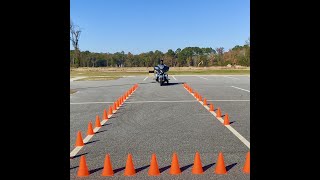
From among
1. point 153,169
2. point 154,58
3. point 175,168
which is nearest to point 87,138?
point 153,169

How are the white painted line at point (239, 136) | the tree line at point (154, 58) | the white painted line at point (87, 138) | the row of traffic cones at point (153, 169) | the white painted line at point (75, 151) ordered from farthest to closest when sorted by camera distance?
the tree line at point (154, 58) < the white painted line at point (87, 138) < the white painted line at point (239, 136) < the white painted line at point (75, 151) < the row of traffic cones at point (153, 169)

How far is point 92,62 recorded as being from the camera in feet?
477

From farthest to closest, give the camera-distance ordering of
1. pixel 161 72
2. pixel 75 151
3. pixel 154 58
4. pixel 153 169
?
1. pixel 154 58
2. pixel 161 72
3. pixel 75 151
4. pixel 153 169

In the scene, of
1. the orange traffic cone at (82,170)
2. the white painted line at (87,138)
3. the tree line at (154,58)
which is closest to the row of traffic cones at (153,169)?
the orange traffic cone at (82,170)

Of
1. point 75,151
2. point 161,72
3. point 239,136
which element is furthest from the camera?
point 161,72

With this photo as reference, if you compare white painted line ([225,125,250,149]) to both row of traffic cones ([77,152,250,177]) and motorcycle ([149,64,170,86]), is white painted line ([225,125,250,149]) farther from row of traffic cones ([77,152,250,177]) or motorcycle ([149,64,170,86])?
motorcycle ([149,64,170,86])

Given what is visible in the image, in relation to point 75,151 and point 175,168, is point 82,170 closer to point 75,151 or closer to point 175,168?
point 175,168

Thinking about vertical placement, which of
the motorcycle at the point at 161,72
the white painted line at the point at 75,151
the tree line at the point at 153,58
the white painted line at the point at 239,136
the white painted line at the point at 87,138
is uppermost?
the tree line at the point at 153,58

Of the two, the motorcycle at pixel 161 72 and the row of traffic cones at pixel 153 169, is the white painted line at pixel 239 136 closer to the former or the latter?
the row of traffic cones at pixel 153 169
